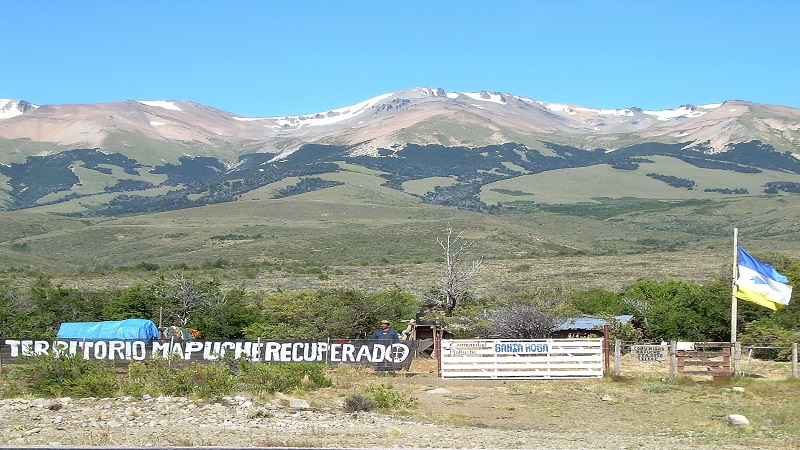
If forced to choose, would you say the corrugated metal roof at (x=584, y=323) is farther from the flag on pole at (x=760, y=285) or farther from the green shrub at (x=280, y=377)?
the green shrub at (x=280, y=377)

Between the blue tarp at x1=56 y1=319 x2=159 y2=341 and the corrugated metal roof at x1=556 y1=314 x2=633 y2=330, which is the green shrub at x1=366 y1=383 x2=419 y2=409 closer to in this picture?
the blue tarp at x1=56 y1=319 x2=159 y2=341

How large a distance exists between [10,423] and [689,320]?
25935 millimetres

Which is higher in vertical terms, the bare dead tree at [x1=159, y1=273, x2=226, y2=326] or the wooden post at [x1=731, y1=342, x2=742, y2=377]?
the bare dead tree at [x1=159, y1=273, x2=226, y2=326]

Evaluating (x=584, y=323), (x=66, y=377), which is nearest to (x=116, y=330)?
(x=66, y=377)

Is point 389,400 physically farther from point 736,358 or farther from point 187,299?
point 187,299

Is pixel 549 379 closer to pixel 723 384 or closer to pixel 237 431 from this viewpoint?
pixel 723 384

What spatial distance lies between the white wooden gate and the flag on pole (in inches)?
149

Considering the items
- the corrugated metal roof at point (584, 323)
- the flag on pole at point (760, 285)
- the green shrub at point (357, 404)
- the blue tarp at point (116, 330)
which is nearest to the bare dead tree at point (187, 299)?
the blue tarp at point (116, 330)

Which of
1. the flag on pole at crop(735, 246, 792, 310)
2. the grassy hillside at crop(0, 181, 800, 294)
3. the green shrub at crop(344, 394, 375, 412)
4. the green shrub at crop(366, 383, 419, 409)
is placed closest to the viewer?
the green shrub at crop(344, 394, 375, 412)

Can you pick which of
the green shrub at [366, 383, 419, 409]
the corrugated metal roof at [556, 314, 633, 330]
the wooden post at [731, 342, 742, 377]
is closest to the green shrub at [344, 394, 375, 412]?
the green shrub at [366, 383, 419, 409]

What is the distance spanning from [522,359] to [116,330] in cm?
1256

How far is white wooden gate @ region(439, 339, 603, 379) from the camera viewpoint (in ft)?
82.3

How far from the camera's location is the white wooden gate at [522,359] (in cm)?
2508

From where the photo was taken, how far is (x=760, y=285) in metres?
24.5
